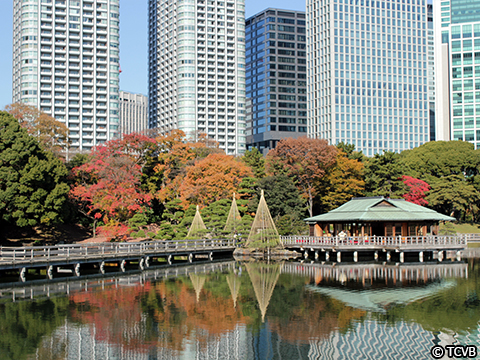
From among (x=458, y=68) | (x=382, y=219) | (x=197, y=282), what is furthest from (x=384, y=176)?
(x=458, y=68)

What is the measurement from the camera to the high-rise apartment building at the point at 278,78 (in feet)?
546

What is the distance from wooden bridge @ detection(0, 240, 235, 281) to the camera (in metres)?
39.4

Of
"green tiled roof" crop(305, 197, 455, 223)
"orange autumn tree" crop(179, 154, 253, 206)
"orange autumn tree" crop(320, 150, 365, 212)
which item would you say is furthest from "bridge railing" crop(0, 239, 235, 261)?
"orange autumn tree" crop(320, 150, 365, 212)

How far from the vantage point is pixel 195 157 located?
262ft

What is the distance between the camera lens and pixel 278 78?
553ft

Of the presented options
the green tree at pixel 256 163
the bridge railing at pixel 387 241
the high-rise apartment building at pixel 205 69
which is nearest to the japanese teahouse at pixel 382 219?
the bridge railing at pixel 387 241

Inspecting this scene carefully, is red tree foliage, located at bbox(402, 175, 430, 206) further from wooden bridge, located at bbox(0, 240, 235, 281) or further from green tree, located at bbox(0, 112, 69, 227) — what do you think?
green tree, located at bbox(0, 112, 69, 227)

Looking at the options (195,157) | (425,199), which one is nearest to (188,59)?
(195,157)

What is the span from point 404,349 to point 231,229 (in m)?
38.7

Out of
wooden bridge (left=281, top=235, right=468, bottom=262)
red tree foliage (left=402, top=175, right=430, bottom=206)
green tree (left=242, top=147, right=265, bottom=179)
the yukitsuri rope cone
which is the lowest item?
the yukitsuri rope cone

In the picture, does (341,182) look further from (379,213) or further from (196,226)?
(196,226)

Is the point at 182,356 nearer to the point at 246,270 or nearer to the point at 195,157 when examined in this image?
the point at 246,270

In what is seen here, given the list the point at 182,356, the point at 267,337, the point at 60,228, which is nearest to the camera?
the point at 182,356

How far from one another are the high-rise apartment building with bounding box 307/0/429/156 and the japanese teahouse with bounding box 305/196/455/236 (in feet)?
275
